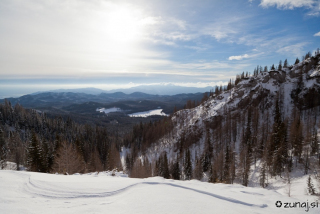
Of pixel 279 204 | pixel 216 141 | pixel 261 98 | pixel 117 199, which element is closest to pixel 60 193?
pixel 117 199

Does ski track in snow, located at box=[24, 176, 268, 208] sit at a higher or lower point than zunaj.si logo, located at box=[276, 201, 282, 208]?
higher

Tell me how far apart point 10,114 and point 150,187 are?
481 feet

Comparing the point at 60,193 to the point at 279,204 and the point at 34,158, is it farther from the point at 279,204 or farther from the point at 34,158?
the point at 34,158

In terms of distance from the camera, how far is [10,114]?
104 meters

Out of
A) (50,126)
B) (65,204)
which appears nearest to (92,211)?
(65,204)

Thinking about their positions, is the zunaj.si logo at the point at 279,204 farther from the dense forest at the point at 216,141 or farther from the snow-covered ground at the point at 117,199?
the dense forest at the point at 216,141

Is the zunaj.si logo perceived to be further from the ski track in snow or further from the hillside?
the hillside

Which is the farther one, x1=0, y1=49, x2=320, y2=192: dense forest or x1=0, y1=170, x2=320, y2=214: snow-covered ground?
x1=0, y1=49, x2=320, y2=192: dense forest

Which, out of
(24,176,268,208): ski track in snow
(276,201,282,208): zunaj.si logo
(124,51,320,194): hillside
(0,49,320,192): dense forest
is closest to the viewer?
(24,176,268,208): ski track in snow

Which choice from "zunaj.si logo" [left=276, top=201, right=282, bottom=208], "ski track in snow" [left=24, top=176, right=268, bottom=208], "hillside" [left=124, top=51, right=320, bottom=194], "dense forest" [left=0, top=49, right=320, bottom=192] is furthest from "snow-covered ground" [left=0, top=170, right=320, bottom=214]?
"hillside" [left=124, top=51, right=320, bottom=194]

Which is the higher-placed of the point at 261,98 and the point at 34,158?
the point at 261,98

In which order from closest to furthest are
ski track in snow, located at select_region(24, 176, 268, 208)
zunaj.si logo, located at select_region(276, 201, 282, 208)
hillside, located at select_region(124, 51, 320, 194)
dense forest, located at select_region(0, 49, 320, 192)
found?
ski track in snow, located at select_region(24, 176, 268, 208) → zunaj.si logo, located at select_region(276, 201, 282, 208) → dense forest, located at select_region(0, 49, 320, 192) → hillside, located at select_region(124, 51, 320, 194)

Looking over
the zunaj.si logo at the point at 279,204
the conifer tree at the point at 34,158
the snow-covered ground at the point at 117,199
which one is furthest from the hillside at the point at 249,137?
the zunaj.si logo at the point at 279,204

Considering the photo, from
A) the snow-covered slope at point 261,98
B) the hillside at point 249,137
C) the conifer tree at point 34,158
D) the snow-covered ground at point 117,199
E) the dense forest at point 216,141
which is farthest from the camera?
the snow-covered slope at point 261,98
